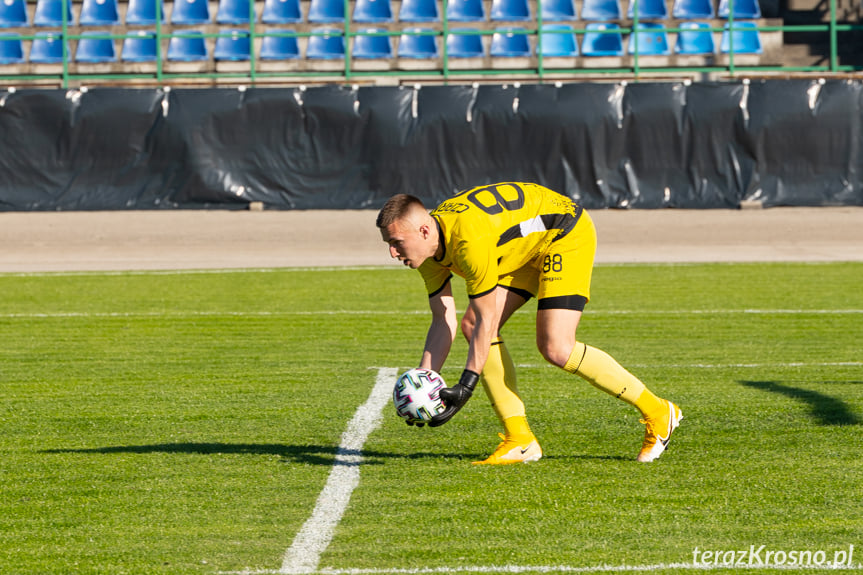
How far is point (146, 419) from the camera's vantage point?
747cm

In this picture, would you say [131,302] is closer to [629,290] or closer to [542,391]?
[629,290]

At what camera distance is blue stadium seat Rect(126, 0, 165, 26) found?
1128 inches

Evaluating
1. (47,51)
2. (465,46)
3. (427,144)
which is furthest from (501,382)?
(47,51)

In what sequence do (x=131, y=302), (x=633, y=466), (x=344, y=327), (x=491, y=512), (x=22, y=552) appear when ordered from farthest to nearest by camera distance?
(x=131, y=302)
(x=344, y=327)
(x=633, y=466)
(x=491, y=512)
(x=22, y=552)

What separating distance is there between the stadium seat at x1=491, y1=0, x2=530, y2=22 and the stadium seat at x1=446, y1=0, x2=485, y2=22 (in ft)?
1.11

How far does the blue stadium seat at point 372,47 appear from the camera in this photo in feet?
91.0

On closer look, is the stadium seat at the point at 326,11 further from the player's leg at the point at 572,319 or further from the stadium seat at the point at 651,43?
the player's leg at the point at 572,319

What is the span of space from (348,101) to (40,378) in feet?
49.2

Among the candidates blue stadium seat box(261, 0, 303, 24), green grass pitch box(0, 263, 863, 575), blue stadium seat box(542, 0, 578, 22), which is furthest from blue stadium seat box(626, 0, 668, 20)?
green grass pitch box(0, 263, 863, 575)

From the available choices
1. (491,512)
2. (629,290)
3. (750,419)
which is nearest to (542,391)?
(750,419)

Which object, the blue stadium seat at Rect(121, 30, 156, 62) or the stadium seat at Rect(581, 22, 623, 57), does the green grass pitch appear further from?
the blue stadium seat at Rect(121, 30, 156, 62)

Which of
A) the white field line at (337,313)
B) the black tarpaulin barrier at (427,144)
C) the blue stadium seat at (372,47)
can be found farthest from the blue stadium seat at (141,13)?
the white field line at (337,313)

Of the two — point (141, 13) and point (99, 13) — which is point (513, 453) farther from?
point (99, 13)

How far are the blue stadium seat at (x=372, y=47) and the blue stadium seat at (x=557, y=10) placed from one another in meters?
3.93
